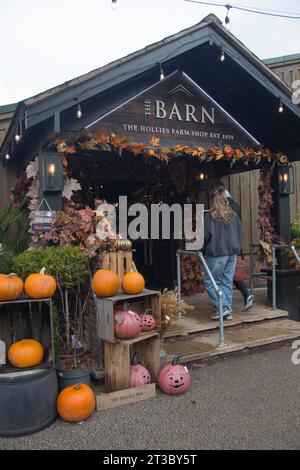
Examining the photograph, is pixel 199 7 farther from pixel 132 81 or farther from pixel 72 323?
pixel 72 323

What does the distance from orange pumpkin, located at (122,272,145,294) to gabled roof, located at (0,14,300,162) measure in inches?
74.0

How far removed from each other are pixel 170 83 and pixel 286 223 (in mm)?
2812

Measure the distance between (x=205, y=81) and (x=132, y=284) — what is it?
3446 millimetres

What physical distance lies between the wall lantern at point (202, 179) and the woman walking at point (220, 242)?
2181 millimetres

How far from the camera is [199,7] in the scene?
27.0ft

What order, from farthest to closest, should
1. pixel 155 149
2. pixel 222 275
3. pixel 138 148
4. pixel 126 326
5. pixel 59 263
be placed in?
pixel 222 275, pixel 155 149, pixel 138 148, pixel 59 263, pixel 126 326

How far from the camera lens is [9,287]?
3.03 metres

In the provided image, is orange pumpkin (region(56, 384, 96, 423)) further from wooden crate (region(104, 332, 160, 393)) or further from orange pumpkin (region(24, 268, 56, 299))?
orange pumpkin (region(24, 268, 56, 299))

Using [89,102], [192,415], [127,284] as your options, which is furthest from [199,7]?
[192,415]

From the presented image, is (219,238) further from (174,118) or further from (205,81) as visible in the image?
(205,81)

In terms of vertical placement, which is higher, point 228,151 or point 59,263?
A: point 228,151

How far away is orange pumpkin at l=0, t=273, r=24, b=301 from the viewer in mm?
3014

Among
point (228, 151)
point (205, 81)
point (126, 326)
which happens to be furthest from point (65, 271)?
point (205, 81)
